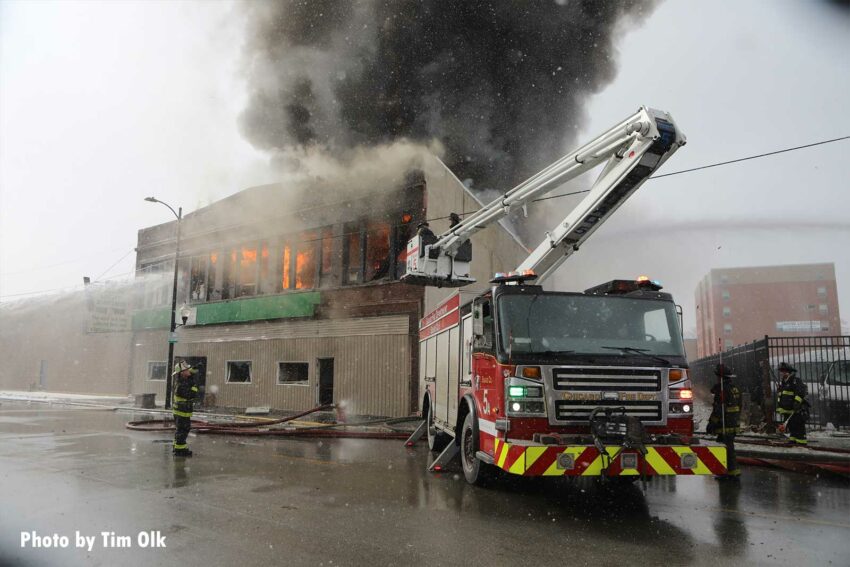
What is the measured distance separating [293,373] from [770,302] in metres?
Answer: 72.8

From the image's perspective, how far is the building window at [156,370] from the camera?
79.8 ft

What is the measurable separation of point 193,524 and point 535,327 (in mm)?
3677

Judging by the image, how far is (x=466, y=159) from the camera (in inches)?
1254

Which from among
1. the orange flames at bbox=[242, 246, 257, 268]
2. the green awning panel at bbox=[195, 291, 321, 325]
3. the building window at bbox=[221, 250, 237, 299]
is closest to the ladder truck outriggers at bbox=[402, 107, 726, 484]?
the green awning panel at bbox=[195, 291, 321, 325]

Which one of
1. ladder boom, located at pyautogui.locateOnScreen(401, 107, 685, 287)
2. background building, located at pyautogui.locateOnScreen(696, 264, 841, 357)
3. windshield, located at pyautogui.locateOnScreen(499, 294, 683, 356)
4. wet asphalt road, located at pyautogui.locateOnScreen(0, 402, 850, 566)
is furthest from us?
background building, located at pyautogui.locateOnScreen(696, 264, 841, 357)

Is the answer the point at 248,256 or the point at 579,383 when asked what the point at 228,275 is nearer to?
the point at 248,256

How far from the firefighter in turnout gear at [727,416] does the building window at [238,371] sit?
16.7 metres

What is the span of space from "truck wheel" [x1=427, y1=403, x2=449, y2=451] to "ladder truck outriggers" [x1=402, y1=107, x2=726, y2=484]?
2.10 meters

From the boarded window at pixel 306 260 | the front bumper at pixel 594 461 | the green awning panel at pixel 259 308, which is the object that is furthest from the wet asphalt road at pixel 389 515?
the boarded window at pixel 306 260

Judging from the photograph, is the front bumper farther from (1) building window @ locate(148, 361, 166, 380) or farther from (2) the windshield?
(1) building window @ locate(148, 361, 166, 380)

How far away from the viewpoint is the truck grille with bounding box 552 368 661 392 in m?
5.51

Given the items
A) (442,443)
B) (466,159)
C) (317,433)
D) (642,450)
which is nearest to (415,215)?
(317,433)

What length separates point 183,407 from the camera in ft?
30.0

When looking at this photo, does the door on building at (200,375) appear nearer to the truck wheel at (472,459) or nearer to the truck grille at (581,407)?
the truck wheel at (472,459)
